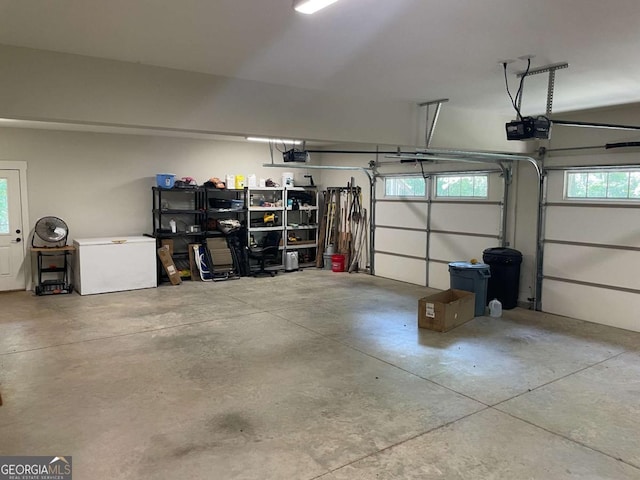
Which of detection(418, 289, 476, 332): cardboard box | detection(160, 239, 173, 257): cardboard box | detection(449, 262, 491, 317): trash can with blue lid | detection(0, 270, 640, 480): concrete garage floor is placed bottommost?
detection(0, 270, 640, 480): concrete garage floor

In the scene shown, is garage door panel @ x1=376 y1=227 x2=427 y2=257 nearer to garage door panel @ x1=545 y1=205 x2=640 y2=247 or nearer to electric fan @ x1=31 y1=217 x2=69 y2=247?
garage door panel @ x1=545 y1=205 x2=640 y2=247

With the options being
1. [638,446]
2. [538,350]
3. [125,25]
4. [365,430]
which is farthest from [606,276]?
[125,25]

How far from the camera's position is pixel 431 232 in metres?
8.13

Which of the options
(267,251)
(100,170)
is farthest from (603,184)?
(100,170)

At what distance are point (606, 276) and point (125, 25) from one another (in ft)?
19.8

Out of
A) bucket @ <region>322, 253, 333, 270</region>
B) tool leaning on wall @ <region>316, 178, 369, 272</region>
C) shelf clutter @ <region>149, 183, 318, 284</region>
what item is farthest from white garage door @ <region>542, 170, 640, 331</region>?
shelf clutter @ <region>149, 183, 318, 284</region>

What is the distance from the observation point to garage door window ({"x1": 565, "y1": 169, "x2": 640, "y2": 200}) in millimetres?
5578

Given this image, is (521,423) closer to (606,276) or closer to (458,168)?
(606,276)

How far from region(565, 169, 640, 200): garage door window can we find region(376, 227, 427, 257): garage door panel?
2.66 m

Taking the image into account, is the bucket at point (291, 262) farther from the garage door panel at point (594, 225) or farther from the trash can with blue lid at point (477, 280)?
the garage door panel at point (594, 225)

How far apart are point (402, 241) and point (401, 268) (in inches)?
20.5

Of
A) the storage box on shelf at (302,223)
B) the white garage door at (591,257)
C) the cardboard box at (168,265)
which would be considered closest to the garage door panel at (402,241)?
the storage box on shelf at (302,223)

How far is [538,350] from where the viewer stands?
16.1 feet

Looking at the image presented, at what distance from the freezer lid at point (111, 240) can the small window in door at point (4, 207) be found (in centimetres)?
105
